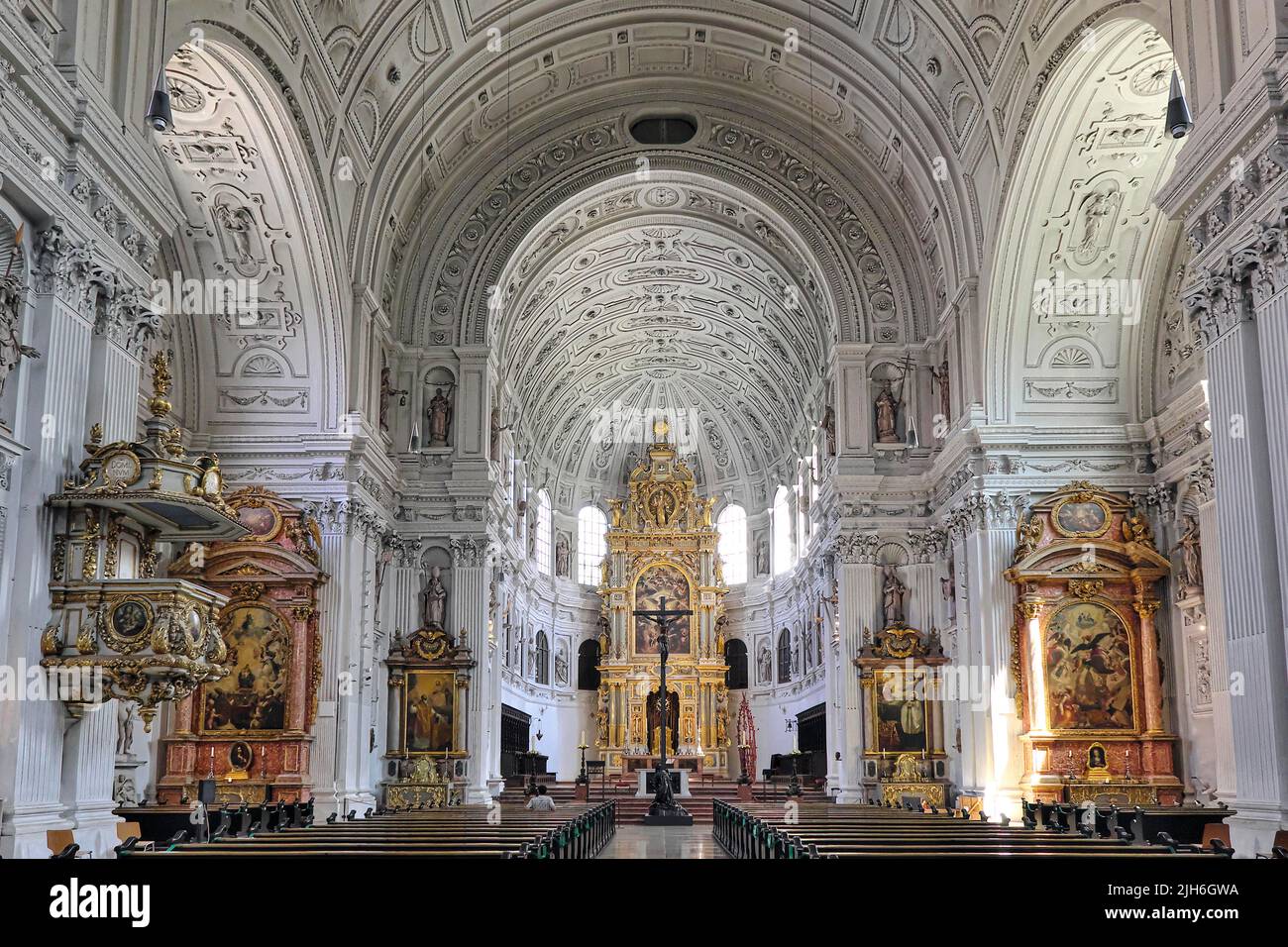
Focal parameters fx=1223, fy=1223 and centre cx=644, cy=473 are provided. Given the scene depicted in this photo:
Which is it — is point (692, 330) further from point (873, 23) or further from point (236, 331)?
point (236, 331)

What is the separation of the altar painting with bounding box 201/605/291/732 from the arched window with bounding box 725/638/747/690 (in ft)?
82.8

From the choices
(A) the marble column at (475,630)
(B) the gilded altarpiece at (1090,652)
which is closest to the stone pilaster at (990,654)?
(B) the gilded altarpiece at (1090,652)

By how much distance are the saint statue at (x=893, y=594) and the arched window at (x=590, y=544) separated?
2021 centimetres

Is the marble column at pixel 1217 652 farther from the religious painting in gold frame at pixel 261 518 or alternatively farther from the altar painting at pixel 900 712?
the religious painting in gold frame at pixel 261 518

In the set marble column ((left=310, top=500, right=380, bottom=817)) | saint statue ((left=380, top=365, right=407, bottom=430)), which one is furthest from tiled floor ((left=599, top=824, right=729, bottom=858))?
saint statue ((left=380, top=365, right=407, bottom=430))

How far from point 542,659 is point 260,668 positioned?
832 inches

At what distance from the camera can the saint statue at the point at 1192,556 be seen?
19.0 m

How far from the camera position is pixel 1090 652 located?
19891 mm

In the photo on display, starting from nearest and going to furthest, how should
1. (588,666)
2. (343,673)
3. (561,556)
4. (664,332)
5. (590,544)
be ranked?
1. (343,673)
2. (664,332)
3. (561,556)
4. (588,666)
5. (590,544)

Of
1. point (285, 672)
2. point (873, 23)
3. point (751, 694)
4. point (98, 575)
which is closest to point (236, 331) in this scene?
point (285, 672)

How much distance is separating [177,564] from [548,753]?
22984 mm

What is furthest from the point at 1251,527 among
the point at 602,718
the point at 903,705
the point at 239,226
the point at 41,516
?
the point at 602,718

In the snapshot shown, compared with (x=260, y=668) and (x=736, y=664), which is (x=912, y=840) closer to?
(x=260, y=668)

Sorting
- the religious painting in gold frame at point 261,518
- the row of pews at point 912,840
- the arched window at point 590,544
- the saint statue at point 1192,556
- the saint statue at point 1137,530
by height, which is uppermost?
the arched window at point 590,544
